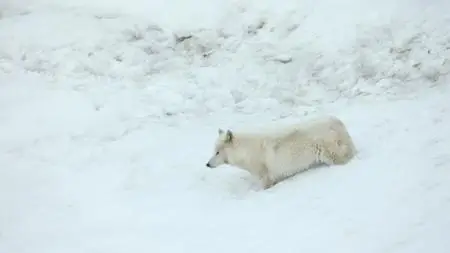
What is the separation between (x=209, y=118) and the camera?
10523 mm

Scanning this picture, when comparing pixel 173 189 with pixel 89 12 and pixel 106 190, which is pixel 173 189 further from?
pixel 89 12

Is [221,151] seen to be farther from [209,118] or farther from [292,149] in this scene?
[209,118]

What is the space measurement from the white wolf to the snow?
144mm

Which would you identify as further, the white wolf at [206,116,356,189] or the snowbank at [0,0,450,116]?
the snowbank at [0,0,450,116]

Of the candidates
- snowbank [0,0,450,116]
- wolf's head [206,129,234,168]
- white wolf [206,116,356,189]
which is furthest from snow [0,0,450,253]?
wolf's head [206,129,234,168]

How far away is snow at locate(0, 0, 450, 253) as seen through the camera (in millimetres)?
7285

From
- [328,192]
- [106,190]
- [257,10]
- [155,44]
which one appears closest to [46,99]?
[155,44]

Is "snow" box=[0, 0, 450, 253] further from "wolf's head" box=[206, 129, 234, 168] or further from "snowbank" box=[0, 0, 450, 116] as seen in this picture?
"wolf's head" box=[206, 129, 234, 168]

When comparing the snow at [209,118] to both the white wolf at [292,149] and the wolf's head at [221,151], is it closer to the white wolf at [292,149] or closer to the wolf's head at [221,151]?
the white wolf at [292,149]

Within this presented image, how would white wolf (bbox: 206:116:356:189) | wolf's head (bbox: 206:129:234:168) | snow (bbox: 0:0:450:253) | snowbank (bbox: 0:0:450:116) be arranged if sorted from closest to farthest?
snow (bbox: 0:0:450:253) → white wolf (bbox: 206:116:356:189) → wolf's head (bbox: 206:129:234:168) → snowbank (bbox: 0:0:450:116)

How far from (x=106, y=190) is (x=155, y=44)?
4053mm

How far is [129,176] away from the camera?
891 cm

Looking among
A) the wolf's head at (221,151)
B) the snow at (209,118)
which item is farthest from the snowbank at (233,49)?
the wolf's head at (221,151)

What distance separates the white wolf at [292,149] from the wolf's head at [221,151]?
0.01 metres
